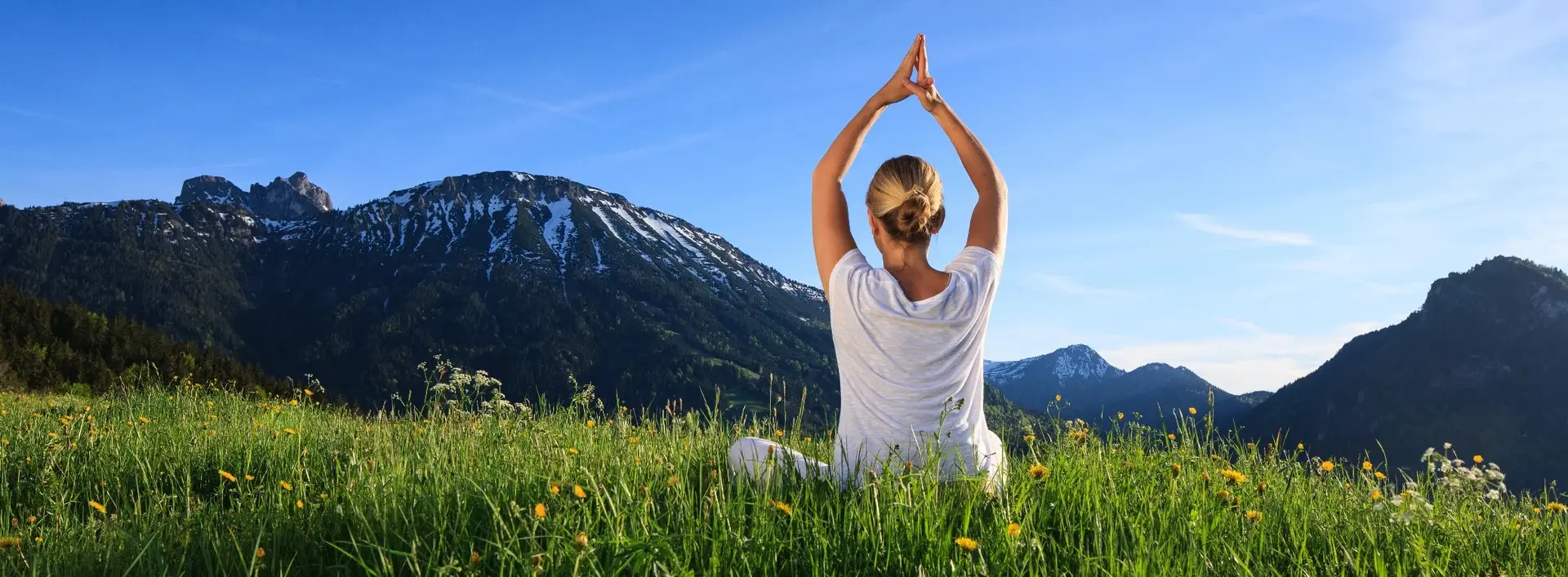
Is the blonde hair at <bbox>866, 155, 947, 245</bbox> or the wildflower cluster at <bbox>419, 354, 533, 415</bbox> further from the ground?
the blonde hair at <bbox>866, 155, 947, 245</bbox>

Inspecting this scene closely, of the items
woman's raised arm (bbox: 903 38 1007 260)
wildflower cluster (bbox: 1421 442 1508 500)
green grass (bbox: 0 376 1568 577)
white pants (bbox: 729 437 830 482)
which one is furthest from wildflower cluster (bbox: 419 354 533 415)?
wildflower cluster (bbox: 1421 442 1508 500)

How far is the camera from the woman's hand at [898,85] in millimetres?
4184

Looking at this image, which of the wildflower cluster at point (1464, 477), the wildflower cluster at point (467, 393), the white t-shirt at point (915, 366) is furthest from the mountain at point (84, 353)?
the wildflower cluster at point (1464, 477)

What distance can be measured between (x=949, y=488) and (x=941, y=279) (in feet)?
2.76

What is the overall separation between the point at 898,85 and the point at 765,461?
198 centimetres

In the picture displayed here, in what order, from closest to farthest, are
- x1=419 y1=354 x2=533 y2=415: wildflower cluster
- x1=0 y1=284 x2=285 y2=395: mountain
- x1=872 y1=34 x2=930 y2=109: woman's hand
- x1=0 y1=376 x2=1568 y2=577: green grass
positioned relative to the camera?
1. x1=0 y1=376 x2=1568 y2=577: green grass
2. x1=872 y1=34 x2=930 y2=109: woman's hand
3. x1=419 y1=354 x2=533 y2=415: wildflower cluster
4. x1=0 y1=284 x2=285 y2=395: mountain

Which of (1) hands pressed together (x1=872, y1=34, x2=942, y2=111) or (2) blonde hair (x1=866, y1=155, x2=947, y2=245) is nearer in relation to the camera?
(2) blonde hair (x1=866, y1=155, x2=947, y2=245)

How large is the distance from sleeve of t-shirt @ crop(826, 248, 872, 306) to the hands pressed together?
3.07 feet

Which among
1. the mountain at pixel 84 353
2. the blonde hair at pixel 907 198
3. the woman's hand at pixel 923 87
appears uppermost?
the woman's hand at pixel 923 87

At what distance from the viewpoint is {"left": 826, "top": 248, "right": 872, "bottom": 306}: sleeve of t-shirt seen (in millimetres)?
3596

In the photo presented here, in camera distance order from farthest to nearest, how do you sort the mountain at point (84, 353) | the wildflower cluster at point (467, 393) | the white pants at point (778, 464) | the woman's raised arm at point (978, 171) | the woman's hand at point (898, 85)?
the mountain at point (84, 353) → the wildflower cluster at point (467, 393) → the woman's hand at point (898, 85) → the woman's raised arm at point (978, 171) → the white pants at point (778, 464)

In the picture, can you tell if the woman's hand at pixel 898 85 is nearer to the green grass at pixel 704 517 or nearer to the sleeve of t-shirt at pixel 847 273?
the sleeve of t-shirt at pixel 847 273

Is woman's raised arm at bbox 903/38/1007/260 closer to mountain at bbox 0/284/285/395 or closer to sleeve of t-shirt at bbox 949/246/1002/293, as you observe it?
sleeve of t-shirt at bbox 949/246/1002/293

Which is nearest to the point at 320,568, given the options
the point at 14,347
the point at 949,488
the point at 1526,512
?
the point at 949,488
